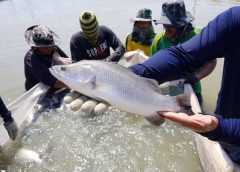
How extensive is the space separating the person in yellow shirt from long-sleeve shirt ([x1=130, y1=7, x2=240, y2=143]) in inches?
147

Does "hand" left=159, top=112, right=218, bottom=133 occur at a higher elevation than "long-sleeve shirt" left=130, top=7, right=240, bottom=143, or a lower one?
lower

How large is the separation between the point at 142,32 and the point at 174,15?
4.37ft

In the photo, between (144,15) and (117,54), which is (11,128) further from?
(144,15)

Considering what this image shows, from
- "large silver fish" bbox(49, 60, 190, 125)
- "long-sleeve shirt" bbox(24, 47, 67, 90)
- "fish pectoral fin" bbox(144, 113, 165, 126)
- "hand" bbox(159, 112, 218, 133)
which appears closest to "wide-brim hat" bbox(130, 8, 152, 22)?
"long-sleeve shirt" bbox(24, 47, 67, 90)

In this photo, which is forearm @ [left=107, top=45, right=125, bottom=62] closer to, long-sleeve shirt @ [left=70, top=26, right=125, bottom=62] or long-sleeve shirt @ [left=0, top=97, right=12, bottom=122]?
long-sleeve shirt @ [left=70, top=26, right=125, bottom=62]

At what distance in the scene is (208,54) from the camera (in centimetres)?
196

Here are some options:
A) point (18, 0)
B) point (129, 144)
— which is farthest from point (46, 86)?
point (18, 0)

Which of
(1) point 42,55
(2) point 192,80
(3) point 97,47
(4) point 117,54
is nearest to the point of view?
(2) point 192,80

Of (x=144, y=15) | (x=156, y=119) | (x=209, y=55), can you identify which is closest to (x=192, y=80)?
(x=144, y=15)

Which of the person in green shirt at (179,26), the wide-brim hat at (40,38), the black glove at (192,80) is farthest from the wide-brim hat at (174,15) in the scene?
the wide-brim hat at (40,38)

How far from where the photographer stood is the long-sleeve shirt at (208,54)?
1904 mm

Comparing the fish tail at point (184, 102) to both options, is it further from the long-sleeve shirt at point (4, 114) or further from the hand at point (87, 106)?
the hand at point (87, 106)

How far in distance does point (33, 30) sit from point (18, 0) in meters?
24.4

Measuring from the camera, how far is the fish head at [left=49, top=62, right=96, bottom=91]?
2021 millimetres
